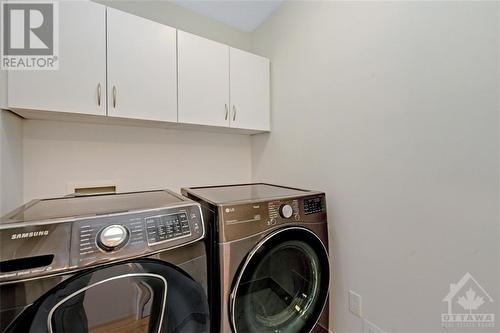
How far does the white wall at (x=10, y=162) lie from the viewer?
0.99 metres

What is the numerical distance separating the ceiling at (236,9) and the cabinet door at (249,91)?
38 cm

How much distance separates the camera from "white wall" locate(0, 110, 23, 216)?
986 millimetres

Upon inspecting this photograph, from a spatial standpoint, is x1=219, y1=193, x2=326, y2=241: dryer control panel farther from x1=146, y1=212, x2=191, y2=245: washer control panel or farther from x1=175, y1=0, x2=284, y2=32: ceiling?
x1=175, y1=0, x2=284, y2=32: ceiling

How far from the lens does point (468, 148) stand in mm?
835

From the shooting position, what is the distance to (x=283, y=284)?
1181 millimetres

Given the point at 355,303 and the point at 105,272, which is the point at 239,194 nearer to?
the point at 105,272

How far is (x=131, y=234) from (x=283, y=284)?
0.84 metres

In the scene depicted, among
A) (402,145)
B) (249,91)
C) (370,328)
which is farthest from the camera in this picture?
(249,91)

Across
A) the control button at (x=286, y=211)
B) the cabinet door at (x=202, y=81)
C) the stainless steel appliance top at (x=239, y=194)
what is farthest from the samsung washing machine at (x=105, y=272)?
the cabinet door at (x=202, y=81)

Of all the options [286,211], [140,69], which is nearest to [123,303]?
[286,211]

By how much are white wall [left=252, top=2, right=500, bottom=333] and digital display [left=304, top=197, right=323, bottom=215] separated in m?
0.15

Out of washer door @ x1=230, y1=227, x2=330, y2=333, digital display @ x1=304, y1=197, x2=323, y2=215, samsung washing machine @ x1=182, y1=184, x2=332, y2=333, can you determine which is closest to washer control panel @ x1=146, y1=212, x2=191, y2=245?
samsung washing machine @ x1=182, y1=184, x2=332, y2=333

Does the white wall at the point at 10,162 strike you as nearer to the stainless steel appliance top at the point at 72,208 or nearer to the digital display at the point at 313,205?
the stainless steel appliance top at the point at 72,208

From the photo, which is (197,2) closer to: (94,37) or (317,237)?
(94,37)
